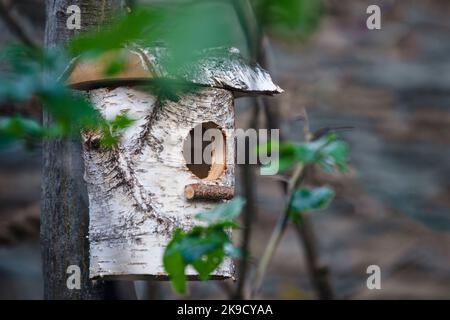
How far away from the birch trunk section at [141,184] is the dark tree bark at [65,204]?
0.24 m

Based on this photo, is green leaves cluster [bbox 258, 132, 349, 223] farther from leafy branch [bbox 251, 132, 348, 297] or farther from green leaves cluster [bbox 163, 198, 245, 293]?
green leaves cluster [bbox 163, 198, 245, 293]

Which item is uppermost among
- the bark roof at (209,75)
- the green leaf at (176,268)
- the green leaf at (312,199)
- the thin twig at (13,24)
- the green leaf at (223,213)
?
the thin twig at (13,24)

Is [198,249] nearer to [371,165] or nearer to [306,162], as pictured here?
[306,162]

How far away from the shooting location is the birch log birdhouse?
1723mm

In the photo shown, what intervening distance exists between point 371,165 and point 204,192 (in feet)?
8.51

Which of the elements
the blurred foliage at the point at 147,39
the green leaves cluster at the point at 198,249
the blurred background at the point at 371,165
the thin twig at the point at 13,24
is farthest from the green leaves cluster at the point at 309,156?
the blurred background at the point at 371,165

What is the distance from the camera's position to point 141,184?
1.75m

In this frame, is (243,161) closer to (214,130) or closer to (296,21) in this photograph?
(214,130)

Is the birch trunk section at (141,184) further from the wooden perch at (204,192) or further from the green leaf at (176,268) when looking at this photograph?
the green leaf at (176,268)

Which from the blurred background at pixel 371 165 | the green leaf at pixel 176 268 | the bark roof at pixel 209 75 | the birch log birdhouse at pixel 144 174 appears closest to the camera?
the green leaf at pixel 176 268

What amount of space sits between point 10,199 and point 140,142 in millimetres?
2320

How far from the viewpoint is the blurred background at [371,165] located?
3959 millimetres

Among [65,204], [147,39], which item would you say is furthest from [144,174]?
[147,39]
